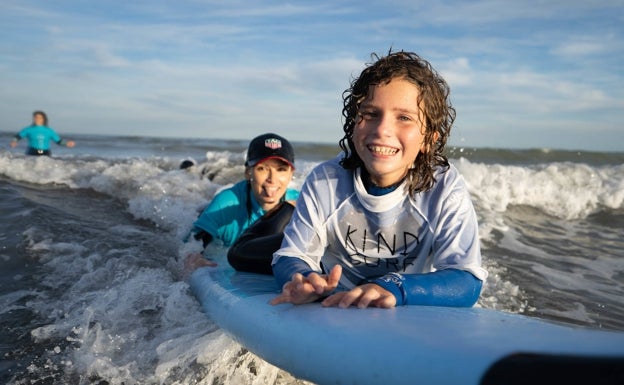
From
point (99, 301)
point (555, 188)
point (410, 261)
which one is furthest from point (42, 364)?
point (555, 188)

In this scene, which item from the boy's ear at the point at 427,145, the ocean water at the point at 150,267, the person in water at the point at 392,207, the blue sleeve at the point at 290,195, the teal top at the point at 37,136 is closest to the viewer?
the person in water at the point at 392,207

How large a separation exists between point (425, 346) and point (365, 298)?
1.32ft

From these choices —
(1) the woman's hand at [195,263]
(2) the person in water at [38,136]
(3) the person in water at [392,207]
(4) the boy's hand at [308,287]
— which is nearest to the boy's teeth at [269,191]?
(1) the woman's hand at [195,263]

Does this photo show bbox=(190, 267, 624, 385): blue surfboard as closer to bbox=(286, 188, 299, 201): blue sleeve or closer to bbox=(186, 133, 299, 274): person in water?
bbox=(186, 133, 299, 274): person in water

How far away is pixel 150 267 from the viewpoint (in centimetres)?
454

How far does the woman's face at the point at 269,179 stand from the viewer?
4281 mm

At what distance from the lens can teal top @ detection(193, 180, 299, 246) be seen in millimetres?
4418

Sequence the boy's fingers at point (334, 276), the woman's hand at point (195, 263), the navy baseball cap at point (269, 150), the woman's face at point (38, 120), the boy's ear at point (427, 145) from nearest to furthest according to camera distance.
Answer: the boy's fingers at point (334, 276), the boy's ear at point (427, 145), the woman's hand at point (195, 263), the navy baseball cap at point (269, 150), the woman's face at point (38, 120)

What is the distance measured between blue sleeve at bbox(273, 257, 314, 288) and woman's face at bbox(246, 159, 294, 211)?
1879 mm

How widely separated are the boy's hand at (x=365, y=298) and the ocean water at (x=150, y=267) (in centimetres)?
87

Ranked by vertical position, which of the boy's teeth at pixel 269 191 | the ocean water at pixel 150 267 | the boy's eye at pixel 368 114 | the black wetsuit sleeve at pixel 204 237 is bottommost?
the ocean water at pixel 150 267

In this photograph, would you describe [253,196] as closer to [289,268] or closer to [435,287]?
[289,268]

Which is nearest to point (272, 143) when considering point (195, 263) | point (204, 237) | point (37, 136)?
point (204, 237)

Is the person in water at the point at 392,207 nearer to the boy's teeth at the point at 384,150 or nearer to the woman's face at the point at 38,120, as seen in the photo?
the boy's teeth at the point at 384,150
